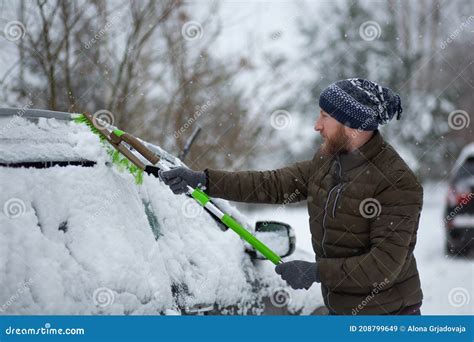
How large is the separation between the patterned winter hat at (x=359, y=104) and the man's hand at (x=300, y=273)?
1.98 ft

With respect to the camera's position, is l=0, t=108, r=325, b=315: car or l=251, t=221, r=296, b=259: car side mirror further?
l=251, t=221, r=296, b=259: car side mirror

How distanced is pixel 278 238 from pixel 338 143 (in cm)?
58

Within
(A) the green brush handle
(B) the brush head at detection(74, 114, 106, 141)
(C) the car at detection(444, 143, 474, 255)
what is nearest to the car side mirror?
(A) the green brush handle

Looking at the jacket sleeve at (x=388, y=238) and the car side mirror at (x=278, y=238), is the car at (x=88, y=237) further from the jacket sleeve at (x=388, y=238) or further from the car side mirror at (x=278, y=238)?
the jacket sleeve at (x=388, y=238)

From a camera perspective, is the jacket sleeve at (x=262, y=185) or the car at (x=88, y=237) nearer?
the car at (x=88, y=237)

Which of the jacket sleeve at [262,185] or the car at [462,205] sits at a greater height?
the jacket sleeve at [262,185]

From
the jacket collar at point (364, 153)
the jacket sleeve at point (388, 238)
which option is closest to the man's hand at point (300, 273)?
the jacket sleeve at point (388, 238)

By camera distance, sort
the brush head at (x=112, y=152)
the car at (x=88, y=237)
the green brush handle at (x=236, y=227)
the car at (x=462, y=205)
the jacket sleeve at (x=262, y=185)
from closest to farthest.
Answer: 1. the car at (x=88, y=237)
2. the brush head at (x=112, y=152)
3. the green brush handle at (x=236, y=227)
4. the jacket sleeve at (x=262, y=185)
5. the car at (x=462, y=205)

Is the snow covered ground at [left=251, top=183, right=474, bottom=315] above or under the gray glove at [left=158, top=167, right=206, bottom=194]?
under

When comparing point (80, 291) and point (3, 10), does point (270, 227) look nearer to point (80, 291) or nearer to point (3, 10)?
point (80, 291)

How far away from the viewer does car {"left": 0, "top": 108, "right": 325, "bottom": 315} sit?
204cm

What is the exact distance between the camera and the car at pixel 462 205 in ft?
28.3

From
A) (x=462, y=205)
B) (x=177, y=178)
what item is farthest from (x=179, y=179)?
(x=462, y=205)

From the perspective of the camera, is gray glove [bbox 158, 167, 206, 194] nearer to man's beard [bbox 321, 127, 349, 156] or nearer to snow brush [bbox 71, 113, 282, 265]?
snow brush [bbox 71, 113, 282, 265]
